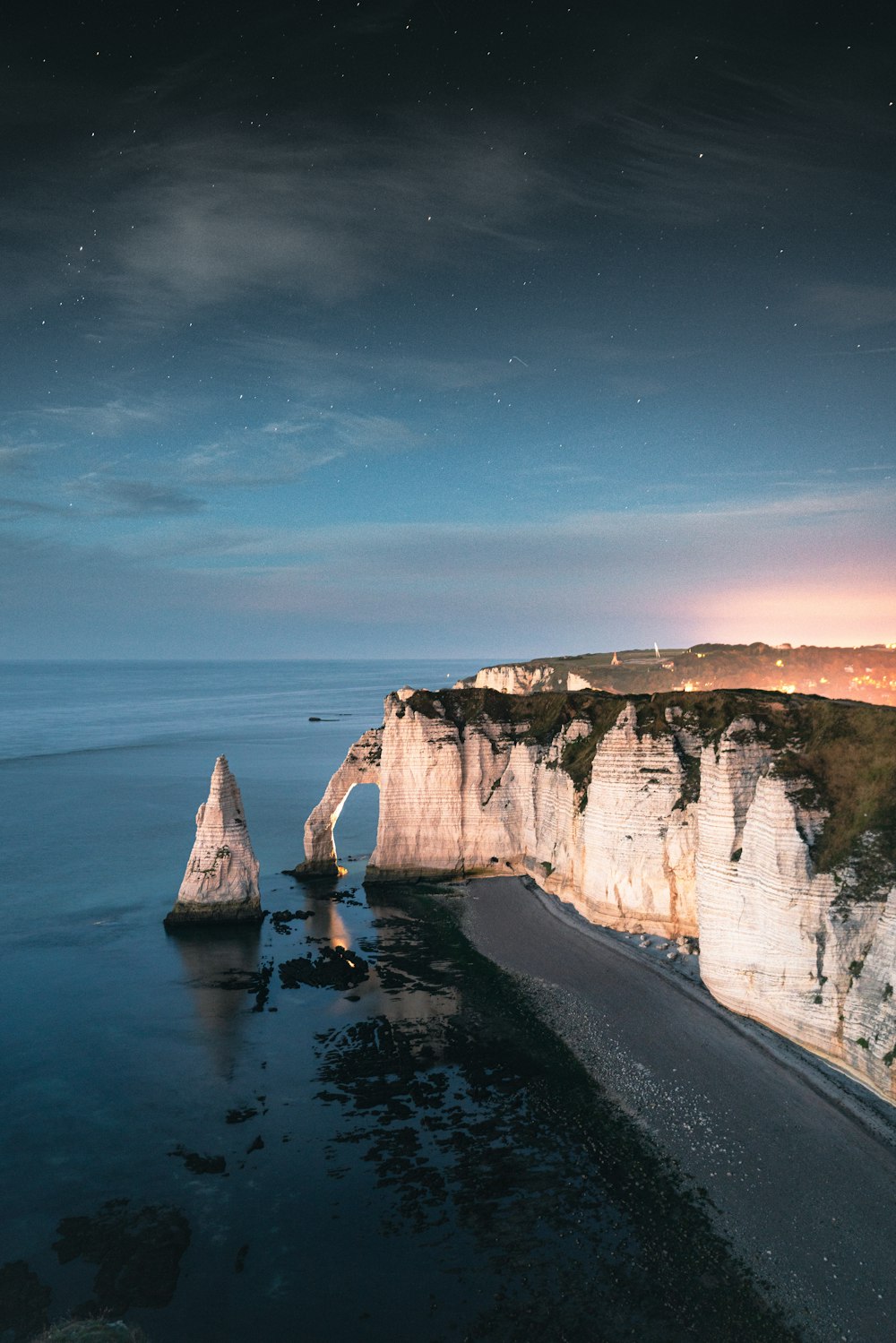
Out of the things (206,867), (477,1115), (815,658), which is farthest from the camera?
(815,658)

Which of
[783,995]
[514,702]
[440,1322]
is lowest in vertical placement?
[440,1322]

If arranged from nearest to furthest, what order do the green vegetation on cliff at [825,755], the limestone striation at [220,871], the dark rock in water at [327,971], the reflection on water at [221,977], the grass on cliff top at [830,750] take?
the green vegetation on cliff at [825,755] → the grass on cliff top at [830,750] → the reflection on water at [221,977] → the dark rock in water at [327,971] → the limestone striation at [220,871]

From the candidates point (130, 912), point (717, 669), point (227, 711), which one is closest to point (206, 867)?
point (130, 912)

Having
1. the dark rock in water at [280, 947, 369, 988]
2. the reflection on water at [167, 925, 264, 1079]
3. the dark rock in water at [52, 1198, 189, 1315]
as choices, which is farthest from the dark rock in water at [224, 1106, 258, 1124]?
the dark rock in water at [280, 947, 369, 988]

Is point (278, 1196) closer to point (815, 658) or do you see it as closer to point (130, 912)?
point (130, 912)

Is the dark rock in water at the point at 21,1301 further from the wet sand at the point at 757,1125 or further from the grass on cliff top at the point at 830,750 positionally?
the grass on cliff top at the point at 830,750

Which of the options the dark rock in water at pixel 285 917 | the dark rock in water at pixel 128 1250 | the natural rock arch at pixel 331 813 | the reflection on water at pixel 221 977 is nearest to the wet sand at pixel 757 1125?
the reflection on water at pixel 221 977

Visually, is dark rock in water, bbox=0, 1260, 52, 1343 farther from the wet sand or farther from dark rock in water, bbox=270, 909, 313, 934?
dark rock in water, bbox=270, 909, 313, 934
